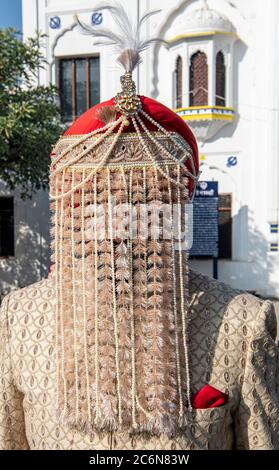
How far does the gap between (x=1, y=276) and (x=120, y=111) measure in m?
8.39

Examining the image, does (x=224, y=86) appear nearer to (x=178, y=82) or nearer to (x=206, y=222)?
(x=178, y=82)

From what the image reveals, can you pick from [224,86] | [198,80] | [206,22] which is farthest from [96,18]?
[224,86]

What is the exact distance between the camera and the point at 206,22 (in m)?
7.52

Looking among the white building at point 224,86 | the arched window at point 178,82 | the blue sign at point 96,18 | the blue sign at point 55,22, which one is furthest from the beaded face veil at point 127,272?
the blue sign at point 55,22

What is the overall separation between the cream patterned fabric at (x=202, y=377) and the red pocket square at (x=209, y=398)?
0.01 meters

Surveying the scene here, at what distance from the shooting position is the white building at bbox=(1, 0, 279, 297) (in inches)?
303

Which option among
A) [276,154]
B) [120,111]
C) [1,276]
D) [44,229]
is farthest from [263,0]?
[120,111]

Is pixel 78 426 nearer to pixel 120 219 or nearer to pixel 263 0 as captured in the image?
pixel 120 219

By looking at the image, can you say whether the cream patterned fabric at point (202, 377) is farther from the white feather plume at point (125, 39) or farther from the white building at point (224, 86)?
the white building at point (224, 86)

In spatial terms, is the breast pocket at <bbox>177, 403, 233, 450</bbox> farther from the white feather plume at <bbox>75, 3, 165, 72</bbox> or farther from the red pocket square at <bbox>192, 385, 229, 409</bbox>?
the white feather plume at <bbox>75, 3, 165, 72</bbox>

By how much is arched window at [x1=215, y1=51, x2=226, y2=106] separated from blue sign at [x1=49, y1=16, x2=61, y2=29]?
303 centimetres

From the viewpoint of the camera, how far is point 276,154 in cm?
774

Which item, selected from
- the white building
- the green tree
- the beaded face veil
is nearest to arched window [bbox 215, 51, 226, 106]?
the white building

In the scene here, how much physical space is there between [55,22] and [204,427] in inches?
347
